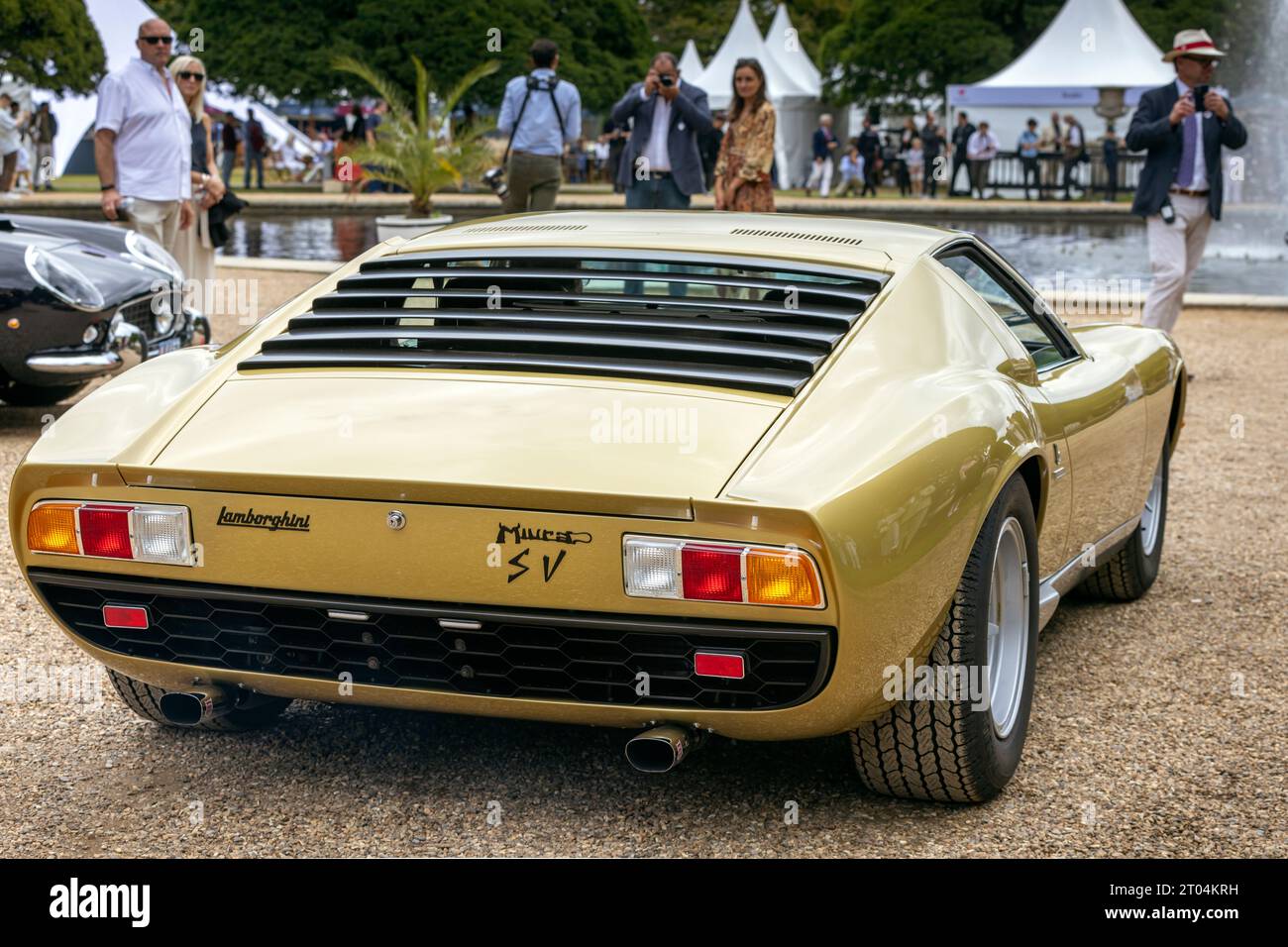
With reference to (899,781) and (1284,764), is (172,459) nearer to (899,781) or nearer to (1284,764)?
(899,781)

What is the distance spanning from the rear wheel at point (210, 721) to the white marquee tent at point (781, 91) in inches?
1273

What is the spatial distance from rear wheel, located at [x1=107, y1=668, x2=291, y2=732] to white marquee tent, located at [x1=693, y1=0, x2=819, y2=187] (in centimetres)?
3234

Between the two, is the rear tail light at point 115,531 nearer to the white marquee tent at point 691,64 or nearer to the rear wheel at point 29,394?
the rear wheel at point 29,394

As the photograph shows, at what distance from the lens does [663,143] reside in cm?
1098

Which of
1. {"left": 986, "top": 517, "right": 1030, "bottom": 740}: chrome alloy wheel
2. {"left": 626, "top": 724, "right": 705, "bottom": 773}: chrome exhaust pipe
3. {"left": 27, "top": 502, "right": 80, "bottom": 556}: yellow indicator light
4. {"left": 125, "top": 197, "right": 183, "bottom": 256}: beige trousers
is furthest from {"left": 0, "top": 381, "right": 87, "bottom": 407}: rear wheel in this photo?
{"left": 626, "top": 724, "right": 705, "bottom": 773}: chrome exhaust pipe

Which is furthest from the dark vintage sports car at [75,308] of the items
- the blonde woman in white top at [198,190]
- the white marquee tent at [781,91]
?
the white marquee tent at [781,91]

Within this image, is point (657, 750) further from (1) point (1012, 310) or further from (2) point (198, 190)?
(2) point (198, 190)

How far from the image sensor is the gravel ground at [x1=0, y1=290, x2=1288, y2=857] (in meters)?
3.14

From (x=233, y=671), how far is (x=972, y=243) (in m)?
2.18

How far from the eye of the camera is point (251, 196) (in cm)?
2922

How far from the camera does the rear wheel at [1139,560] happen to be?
501 cm

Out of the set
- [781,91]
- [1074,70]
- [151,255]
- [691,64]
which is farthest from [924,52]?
[151,255]

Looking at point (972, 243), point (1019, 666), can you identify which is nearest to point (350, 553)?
point (1019, 666)

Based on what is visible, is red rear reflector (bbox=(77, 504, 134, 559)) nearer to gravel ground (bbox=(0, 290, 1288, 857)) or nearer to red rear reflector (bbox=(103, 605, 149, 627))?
red rear reflector (bbox=(103, 605, 149, 627))
